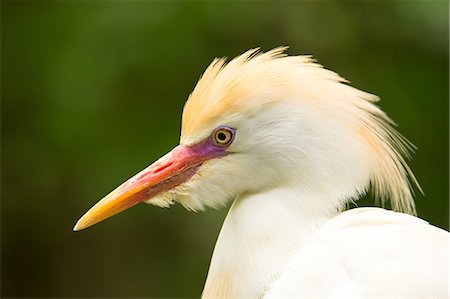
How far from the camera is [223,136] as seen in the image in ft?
4.94

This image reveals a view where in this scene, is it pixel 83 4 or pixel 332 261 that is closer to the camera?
pixel 332 261

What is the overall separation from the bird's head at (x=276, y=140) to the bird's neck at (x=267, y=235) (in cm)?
2

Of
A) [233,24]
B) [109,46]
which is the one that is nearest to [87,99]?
[109,46]

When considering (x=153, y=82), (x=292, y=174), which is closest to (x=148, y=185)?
(x=292, y=174)

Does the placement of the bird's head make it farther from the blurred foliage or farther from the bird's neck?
the blurred foliage

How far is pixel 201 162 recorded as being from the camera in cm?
154

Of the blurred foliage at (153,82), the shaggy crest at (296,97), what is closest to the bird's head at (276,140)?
the shaggy crest at (296,97)

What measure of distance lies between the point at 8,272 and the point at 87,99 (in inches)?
38.3

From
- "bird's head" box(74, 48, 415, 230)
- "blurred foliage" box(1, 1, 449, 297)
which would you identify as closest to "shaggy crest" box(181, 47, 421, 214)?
"bird's head" box(74, 48, 415, 230)

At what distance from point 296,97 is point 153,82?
1694 millimetres

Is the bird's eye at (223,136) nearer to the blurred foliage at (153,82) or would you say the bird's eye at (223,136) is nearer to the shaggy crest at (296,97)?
the shaggy crest at (296,97)

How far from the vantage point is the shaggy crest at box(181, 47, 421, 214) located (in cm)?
148

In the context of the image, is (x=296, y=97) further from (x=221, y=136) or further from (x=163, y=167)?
(x=163, y=167)

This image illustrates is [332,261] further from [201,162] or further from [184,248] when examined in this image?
[184,248]
